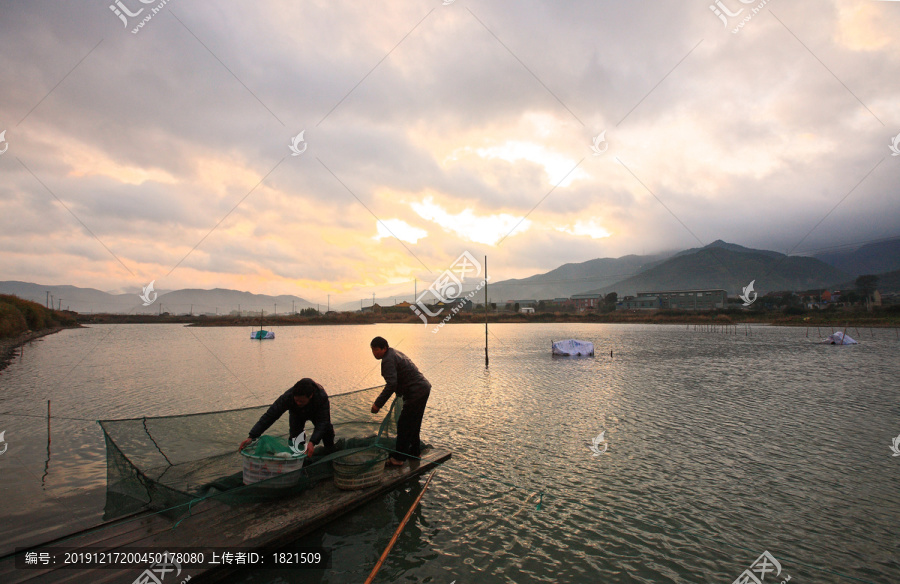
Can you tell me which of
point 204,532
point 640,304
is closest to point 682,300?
point 640,304

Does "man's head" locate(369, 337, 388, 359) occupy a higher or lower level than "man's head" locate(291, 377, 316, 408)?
higher

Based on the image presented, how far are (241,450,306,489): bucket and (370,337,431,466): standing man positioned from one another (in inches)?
71.2

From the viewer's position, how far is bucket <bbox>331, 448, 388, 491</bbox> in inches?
281

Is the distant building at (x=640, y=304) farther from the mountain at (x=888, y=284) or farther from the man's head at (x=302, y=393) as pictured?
the man's head at (x=302, y=393)

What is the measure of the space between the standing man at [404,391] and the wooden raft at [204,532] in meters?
1.95

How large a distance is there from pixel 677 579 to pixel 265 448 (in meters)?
6.18

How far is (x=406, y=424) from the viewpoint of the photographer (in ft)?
28.5

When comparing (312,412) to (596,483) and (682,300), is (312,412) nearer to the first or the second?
(596,483)

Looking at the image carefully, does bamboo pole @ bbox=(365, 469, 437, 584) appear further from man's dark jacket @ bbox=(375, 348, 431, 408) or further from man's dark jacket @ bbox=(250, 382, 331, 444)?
man's dark jacket @ bbox=(250, 382, 331, 444)

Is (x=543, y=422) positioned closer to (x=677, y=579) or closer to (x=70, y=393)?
(x=677, y=579)

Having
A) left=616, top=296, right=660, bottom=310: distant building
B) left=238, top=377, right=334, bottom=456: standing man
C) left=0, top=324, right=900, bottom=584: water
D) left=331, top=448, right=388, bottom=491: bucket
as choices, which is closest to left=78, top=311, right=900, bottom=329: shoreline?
left=616, top=296, right=660, bottom=310: distant building

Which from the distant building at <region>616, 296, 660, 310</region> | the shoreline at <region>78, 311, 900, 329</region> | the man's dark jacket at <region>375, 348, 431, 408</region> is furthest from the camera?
the distant building at <region>616, 296, 660, 310</region>

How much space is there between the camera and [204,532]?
5.31m

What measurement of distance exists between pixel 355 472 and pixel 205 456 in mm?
3531
